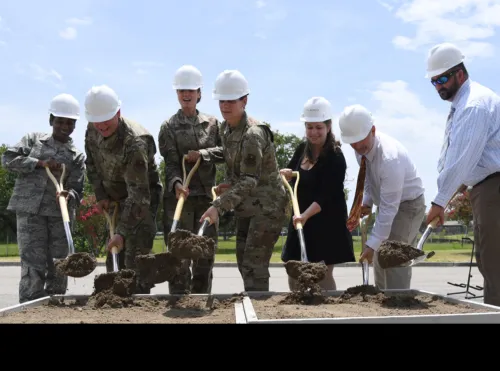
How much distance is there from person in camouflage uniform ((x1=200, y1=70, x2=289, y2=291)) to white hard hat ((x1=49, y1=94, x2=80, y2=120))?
1.84 m

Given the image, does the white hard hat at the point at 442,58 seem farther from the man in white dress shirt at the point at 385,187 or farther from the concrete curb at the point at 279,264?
the concrete curb at the point at 279,264

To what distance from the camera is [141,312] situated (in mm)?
3639

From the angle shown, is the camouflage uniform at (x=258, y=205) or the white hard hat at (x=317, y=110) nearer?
the camouflage uniform at (x=258, y=205)

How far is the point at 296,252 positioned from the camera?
4988 millimetres

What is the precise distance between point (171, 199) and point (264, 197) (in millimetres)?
1048

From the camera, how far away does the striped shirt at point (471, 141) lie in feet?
12.9

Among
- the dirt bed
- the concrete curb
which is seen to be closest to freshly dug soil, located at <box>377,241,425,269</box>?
the dirt bed

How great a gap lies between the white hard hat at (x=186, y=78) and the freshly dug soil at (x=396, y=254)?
7.79ft

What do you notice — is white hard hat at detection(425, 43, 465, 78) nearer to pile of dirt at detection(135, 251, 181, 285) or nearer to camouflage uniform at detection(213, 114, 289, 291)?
camouflage uniform at detection(213, 114, 289, 291)

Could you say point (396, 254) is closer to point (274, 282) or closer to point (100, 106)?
point (100, 106)

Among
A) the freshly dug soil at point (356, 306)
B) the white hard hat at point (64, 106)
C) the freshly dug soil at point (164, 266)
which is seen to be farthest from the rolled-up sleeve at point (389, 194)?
the white hard hat at point (64, 106)

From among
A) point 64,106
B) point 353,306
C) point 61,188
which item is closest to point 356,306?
point 353,306

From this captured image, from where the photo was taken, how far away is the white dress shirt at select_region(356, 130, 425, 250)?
4406mm
